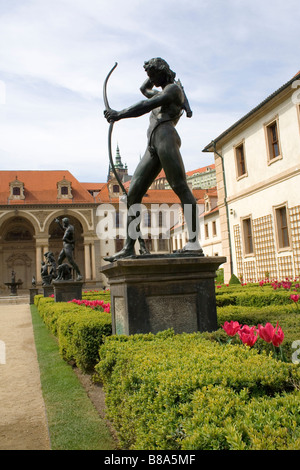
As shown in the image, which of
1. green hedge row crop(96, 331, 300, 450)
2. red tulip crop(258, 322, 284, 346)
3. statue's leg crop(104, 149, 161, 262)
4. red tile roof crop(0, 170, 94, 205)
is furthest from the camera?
red tile roof crop(0, 170, 94, 205)

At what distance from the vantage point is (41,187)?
152ft

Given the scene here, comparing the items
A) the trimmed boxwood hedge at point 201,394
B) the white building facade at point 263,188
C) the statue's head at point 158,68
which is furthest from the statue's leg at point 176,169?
the white building facade at point 263,188

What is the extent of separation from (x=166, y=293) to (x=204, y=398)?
2136mm

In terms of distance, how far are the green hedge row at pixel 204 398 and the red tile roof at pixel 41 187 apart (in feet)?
140

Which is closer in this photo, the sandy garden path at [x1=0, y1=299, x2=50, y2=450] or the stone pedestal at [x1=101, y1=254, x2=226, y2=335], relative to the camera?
the sandy garden path at [x1=0, y1=299, x2=50, y2=450]

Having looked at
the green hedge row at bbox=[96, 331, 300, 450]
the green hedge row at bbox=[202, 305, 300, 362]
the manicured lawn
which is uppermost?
the green hedge row at bbox=[202, 305, 300, 362]

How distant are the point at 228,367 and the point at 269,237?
14.8m

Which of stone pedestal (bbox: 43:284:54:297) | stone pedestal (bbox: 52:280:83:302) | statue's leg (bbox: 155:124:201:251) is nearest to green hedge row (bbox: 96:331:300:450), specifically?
statue's leg (bbox: 155:124:201:251)

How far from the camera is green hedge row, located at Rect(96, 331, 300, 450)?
1.56 meters

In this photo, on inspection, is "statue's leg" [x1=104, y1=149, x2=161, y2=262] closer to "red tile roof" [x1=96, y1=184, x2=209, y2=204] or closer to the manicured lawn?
the manicured lawn

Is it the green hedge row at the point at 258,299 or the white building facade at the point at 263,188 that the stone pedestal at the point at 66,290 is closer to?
the green hedge row at the point at 258,299

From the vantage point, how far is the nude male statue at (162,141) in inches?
167

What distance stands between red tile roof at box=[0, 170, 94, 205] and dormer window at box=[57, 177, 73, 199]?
0.57 metres

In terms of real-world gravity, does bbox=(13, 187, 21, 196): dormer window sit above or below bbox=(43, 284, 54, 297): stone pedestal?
above
